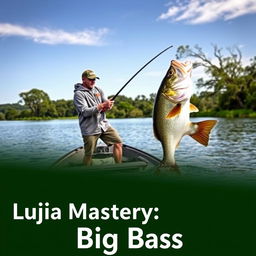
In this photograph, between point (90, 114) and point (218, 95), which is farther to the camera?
point (218, 95)

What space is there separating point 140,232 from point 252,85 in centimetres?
3573

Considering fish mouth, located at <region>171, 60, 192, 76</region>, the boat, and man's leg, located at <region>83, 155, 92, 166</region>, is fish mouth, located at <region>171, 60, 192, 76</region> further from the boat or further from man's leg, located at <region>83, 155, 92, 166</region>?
the boat

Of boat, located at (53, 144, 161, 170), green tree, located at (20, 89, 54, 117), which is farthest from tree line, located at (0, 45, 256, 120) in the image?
boat, located at (53, 144, 161, 170)

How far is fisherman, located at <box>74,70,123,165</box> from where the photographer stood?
5.47 meters

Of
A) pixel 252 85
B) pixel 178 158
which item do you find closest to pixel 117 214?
pixel 178 158

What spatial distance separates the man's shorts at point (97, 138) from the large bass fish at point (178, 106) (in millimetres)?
2900

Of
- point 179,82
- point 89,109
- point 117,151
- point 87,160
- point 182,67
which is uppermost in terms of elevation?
point 182,67

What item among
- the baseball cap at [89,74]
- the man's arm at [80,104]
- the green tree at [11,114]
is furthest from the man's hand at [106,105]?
the green tree at [11,114]

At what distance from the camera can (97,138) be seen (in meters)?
5.82

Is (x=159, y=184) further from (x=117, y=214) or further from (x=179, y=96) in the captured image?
(x=179, y=96)

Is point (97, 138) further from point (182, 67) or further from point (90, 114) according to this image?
point (182, 67)

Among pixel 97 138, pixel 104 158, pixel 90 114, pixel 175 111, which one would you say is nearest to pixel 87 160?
pixel 97 138

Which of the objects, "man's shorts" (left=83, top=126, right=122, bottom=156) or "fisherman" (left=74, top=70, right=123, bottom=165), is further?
"man's shorts" (left=83, top=126, right=122, bottom=156)

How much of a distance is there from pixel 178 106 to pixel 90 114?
8.74 ft
